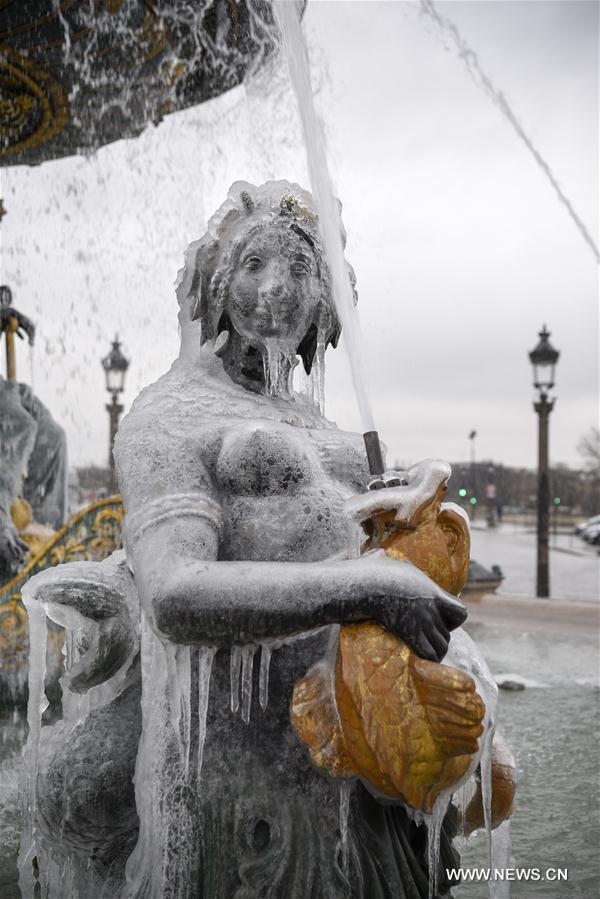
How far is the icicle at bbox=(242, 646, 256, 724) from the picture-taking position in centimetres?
165

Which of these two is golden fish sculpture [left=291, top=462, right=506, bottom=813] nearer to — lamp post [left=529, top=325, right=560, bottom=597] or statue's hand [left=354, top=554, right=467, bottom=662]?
statue's hand [left=354, top=554, right=467, bottom=662]

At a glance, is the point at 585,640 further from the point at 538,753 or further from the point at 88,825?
the point at 88,825

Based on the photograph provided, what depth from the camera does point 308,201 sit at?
2066mm

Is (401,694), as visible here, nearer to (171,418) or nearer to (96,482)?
(171,418)

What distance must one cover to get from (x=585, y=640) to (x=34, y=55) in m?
7.13

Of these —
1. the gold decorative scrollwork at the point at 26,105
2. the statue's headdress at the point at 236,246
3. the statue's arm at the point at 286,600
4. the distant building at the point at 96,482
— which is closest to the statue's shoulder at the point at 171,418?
the statue's headdress at the point at 236,246

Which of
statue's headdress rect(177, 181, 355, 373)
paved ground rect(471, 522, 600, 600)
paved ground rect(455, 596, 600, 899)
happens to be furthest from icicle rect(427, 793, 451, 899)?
paved ground rect(471, 522, 600, 600)

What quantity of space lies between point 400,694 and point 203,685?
45cm

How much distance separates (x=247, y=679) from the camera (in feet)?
5.61

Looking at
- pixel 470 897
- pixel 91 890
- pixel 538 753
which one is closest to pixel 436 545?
pixel 91 890

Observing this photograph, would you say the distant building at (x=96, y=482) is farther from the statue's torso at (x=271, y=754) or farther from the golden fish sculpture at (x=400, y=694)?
the golden fish sculpture at (x=400, y=694)

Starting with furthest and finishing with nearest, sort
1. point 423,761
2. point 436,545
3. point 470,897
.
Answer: point 470,897
point 436,545
point 423,761

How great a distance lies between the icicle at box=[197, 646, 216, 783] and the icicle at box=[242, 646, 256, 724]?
73 mm

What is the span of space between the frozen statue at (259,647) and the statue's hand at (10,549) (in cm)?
440
